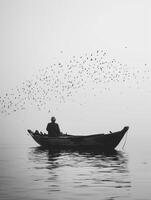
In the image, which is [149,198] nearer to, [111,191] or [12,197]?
[111,191]

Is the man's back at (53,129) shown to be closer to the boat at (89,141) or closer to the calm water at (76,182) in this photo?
the boat at (89,141)

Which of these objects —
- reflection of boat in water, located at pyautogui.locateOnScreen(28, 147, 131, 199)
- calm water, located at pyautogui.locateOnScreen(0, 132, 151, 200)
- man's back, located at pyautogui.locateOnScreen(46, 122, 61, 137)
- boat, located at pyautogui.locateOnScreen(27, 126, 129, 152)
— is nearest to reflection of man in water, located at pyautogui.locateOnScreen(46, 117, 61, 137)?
man's back, located at pyautogui.locateOnScreen(46, 122, 61, 137)

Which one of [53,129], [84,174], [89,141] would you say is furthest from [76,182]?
[53,129]

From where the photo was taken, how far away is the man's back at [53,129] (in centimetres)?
4322

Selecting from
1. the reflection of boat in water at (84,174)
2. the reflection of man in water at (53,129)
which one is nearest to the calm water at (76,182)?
the reflection of boat in water at (84,174)

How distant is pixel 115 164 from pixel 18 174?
7.19 metres

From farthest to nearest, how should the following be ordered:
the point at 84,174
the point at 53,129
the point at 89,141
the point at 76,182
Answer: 1. the point at 53,129
2. the point at 89,141
3. the point at 84,174
4. the point at 76,182

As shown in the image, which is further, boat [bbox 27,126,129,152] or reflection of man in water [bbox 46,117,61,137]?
reflection of man in water [bbox 46,117,61,137]

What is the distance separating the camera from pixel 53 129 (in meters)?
43.4

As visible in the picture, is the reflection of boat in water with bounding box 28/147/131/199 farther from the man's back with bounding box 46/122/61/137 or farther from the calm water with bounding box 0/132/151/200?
the man's back with bounding box 46/122/61/137

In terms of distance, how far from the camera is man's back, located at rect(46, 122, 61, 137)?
1702 inches

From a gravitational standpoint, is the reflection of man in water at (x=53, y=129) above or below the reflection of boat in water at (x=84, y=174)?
above

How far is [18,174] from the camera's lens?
81.4 ft

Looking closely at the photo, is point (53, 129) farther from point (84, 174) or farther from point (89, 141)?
point (84, 174)
